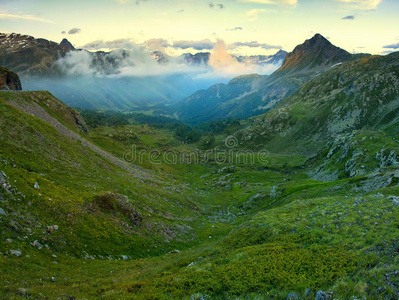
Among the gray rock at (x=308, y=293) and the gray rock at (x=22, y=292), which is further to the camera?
the gray rock at (x=308, y=293)

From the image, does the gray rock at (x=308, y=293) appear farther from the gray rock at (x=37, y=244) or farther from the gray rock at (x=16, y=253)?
the gray rock at (x=37, y=244)

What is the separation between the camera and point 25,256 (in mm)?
21688

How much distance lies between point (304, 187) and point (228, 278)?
192 feet

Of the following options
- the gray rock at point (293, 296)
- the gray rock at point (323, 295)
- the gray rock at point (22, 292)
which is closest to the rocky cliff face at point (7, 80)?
the gray rock at point (22, 292)

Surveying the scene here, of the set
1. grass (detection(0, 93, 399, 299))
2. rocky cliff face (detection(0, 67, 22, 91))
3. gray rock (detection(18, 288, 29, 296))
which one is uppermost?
rocky cliff face (detection(0, 67, 22, 91))

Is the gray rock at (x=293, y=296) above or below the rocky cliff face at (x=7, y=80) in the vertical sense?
below

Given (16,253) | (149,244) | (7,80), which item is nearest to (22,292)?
(16,253)

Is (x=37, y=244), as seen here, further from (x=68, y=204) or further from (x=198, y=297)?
(x=198, y=297)

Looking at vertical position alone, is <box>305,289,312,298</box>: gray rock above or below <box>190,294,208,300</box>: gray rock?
above

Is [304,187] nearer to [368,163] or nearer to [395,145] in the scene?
[368,163]

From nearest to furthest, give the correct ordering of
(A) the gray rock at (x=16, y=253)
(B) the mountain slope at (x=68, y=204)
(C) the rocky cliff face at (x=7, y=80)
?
(A) the gray rock at (x=16, y=253)
(B) the mountain slope at (x=68, y=204)
(C) the rocky cliff face at (x=7, y=80)

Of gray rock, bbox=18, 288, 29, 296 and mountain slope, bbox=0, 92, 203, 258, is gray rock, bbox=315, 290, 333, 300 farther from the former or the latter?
mountain slope, bbox=0, 92, 203, 258

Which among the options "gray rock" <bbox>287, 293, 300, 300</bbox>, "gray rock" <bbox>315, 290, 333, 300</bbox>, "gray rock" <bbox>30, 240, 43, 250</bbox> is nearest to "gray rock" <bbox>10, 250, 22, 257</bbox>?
"gray rock" <bbox>30, 240, 43, 250</bbox>

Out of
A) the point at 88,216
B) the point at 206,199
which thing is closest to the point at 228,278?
the point at 88,216
